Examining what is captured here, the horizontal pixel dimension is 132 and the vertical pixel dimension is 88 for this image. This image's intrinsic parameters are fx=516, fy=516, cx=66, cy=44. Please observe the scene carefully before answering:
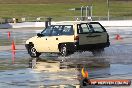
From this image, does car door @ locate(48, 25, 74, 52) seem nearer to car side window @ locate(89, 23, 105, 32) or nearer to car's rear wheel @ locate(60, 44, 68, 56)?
car's rear wheel @ locate(60, 44, 68, 56)

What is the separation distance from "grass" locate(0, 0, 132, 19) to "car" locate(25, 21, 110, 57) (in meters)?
74.9

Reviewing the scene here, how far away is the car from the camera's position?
882 inches

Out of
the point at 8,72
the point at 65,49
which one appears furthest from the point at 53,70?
the point at 65,49

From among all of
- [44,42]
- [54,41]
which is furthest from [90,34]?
[44,42]

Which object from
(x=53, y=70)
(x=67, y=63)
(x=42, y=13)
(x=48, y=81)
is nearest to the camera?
(x=48, y=81)

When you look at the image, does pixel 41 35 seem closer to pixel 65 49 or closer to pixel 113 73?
pixel 65 49

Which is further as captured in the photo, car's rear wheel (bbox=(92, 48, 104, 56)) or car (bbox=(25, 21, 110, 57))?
car's rear wheel (bbox=(92, 48, 104, 56))

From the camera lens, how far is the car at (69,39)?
73.5 feet

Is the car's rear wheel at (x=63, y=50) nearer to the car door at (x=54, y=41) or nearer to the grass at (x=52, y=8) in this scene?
the car door at (x=54, y=41)

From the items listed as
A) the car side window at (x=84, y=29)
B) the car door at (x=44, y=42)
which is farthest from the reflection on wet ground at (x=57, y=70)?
the car side window at (x=84, y=29)

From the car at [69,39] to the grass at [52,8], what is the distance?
7487 centimetres

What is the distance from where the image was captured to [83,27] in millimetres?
23047

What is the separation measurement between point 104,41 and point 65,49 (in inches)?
76.5

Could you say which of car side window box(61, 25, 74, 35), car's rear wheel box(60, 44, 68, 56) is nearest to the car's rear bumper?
car's rear wheel box(60, 44, 68, 56)
